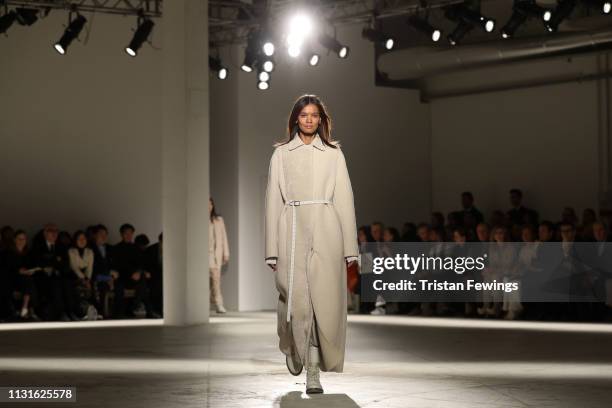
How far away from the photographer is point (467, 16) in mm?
12117

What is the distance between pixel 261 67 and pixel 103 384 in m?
7.98

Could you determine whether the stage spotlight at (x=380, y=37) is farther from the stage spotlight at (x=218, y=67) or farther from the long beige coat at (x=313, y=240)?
the long beige coat at (x=313, y=240)

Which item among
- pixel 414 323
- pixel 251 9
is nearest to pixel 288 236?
pixel 414 323

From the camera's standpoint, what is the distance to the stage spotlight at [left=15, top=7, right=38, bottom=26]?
1205 centimetres

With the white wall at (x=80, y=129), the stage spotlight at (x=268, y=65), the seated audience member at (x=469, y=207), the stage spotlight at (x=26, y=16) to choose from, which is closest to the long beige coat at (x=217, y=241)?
the white wall at (x=80, y=129)

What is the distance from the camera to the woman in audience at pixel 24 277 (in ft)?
39.3

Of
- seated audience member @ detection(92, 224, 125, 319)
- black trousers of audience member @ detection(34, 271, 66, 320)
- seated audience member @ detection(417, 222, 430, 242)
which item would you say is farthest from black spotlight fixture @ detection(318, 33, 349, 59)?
black trousers of audience member @ detection(34, 271, 66, 320)

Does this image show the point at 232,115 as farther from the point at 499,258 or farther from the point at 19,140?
the point at 499,258

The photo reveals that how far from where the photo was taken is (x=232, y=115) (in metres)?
14.1

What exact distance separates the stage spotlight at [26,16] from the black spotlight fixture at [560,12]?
5.59 metres

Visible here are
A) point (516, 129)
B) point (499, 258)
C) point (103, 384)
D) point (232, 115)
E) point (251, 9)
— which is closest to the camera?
point (103, 384)

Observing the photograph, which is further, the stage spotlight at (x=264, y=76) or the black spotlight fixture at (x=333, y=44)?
the stage spotlight at (x=264, y=76)

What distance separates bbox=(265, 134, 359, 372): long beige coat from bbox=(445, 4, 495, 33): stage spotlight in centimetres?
680

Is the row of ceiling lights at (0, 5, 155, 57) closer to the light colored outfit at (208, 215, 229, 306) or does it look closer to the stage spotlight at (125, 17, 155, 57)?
the stage spotlight at (125, 17, 155, 57)
